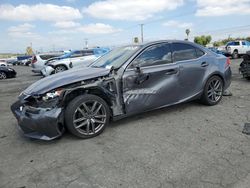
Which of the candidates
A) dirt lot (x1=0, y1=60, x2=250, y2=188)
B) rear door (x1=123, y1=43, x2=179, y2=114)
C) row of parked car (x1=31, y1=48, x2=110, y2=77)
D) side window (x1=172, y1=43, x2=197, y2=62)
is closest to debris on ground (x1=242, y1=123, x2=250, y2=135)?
dirt lot (x1=0, y1=60, x2=250, y2=188)

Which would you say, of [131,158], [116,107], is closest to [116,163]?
[131,158]

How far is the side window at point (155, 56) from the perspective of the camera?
4.36 meters

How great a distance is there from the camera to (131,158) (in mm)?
3182

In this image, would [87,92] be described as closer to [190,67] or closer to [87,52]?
[190,67]

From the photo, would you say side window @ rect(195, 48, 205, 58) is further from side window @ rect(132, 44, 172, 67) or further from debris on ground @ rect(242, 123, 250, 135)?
debris on ground @ rect(242, 123, 250, 135)

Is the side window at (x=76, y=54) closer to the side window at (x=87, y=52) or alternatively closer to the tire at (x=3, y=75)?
the side window at (x=87, y=52)

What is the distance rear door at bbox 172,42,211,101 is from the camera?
15.6 ft

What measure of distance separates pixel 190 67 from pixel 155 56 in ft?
2.69

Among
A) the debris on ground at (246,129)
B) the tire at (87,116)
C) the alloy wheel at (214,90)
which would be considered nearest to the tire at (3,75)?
the tire at (87,116)

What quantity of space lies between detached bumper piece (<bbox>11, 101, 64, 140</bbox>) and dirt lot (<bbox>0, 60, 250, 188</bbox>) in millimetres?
192

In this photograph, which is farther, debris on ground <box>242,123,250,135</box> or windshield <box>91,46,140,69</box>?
windshield <box>91,46,140,69</box>

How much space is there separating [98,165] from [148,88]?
1.80 meters

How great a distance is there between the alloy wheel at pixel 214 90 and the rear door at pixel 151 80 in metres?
0.96

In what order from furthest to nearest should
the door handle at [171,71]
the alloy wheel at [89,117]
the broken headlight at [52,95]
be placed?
the door handle at [171,71]
the alloy wheel at [89,117]
the broken headlight at [52,95]
